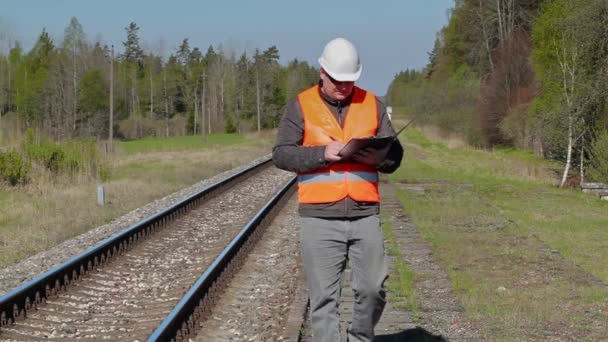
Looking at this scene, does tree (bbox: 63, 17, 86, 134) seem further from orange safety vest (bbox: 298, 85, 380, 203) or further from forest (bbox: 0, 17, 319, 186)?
orange safety vest (bbox: 298, 85, 380, 203)

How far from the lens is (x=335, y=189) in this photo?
4.86 metres

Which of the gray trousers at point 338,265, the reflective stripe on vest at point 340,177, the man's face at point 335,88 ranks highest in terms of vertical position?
the man's face at point 335,88

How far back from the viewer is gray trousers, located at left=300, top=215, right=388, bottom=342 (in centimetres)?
493

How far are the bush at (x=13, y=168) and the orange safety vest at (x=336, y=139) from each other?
1802cm

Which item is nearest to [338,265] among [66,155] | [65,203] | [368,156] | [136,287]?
[368,156]

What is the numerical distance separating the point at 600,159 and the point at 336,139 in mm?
20849

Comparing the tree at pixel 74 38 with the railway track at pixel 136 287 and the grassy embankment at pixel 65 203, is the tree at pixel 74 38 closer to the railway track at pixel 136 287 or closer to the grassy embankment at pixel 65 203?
the grassy embankment at pixel 65 203

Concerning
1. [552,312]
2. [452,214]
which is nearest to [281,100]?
[452,214]

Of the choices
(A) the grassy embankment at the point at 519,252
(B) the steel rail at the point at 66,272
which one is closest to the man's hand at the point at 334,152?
(A) the grassy embankment at the point at 519,252

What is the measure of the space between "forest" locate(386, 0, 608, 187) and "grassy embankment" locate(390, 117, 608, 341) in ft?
6.26

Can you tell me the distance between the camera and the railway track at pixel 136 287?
7.15 m

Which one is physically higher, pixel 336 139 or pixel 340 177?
pixel 336 139

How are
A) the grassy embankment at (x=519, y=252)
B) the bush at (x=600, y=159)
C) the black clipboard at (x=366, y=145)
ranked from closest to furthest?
1. the black clipboard at (x=366, y=145)
2. the grassy embankment at (x=519, y=252)
3. the bush at (x=600, y=159)

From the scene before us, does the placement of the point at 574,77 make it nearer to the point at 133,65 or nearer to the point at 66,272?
the point at 66,272
